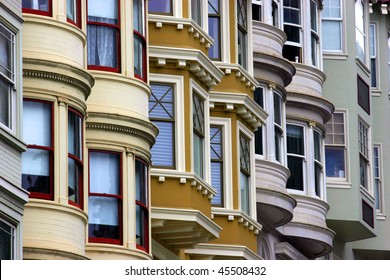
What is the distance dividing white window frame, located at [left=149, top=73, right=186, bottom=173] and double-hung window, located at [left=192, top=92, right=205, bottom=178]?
723 millimetres

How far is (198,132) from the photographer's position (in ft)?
129

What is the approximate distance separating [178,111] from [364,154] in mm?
19610

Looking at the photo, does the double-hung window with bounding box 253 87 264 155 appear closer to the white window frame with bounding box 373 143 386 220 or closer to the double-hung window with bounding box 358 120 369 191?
the double-hung window with bounding box 358 120 369 191

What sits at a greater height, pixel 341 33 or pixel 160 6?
pixel 341 33

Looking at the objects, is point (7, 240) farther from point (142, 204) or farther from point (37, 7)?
point (142, 204)

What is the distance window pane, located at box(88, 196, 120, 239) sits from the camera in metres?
33.0

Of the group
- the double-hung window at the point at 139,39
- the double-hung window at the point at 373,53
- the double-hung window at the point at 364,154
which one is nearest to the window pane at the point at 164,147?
the double-hung window at the point at 139,39

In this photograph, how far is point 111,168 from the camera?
3369cm

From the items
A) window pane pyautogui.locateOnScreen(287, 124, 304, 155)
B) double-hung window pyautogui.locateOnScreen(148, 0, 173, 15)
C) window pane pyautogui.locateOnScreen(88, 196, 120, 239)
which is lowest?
window pane pyautogui.locateOnScreen(88, 196, 120, 239)

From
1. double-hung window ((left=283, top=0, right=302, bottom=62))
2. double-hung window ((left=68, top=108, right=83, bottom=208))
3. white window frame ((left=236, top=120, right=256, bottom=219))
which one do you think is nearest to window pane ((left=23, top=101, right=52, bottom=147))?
double-hung window ((left=68, top=108, right=83, bottom=208))

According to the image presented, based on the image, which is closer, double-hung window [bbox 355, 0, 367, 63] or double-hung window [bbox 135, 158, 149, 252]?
double-hung window [bbox 135, 158, 149, 252]

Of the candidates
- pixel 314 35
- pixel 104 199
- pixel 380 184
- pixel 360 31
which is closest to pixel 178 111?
pixel 104 199
